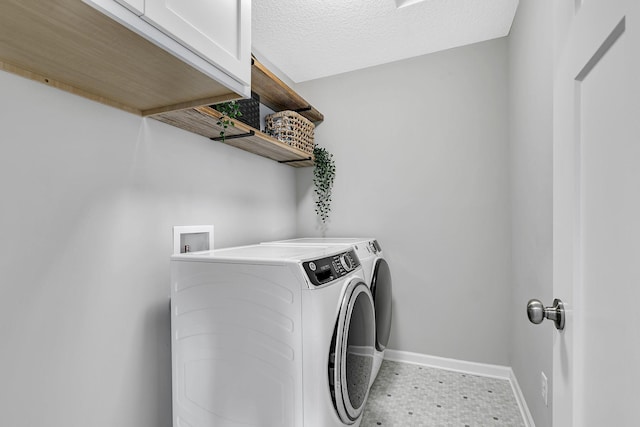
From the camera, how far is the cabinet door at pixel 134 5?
0.76 metres

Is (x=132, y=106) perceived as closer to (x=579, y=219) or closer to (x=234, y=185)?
(x=234, y=185)

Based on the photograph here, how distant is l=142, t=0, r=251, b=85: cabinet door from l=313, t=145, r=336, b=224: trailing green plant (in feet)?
4.62

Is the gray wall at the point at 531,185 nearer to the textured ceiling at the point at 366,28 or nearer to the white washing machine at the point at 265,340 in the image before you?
the textured ceiling at the point at 366,28

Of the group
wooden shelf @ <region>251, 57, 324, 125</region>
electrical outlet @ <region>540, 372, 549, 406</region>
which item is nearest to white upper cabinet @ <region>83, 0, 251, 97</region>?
wooden shelf @ <region>251, 57, 324, 125</region>

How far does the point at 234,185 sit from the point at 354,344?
1195mm

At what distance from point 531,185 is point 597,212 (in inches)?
45.6

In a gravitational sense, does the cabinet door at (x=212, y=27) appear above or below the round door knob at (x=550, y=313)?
above

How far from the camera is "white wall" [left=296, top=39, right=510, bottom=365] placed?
2.16 m

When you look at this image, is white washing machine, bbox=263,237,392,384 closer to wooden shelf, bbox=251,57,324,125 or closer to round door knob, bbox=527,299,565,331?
wooden shelf, bbox=251,57,324,125

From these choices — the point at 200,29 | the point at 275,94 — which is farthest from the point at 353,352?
the point at 275,94

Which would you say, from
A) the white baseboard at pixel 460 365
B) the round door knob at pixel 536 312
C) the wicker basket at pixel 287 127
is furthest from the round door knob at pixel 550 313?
the wicker basket at pixel 287 127

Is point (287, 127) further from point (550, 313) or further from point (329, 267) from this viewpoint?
point (550, 313)

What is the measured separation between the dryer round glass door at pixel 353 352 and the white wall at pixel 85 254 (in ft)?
2.80

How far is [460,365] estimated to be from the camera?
2.23m
